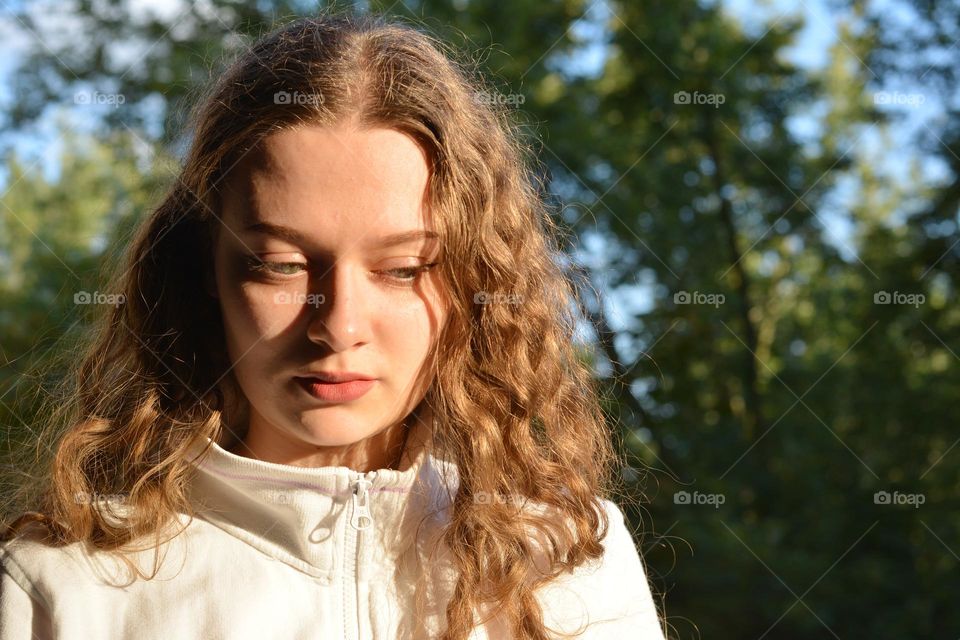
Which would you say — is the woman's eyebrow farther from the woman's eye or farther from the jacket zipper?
the jacket zipper

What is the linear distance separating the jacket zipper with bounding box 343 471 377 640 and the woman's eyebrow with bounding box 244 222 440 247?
0.39 meters

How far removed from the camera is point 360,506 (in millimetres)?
1657

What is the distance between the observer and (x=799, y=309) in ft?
28.5

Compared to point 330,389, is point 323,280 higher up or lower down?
higher up

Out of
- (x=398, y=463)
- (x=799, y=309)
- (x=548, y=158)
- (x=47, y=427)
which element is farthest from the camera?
(x=799, y=309)

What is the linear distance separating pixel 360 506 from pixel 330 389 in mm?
204

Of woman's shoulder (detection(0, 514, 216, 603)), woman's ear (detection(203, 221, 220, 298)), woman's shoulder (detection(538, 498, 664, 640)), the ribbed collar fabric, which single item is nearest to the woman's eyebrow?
woman's ear (detection(203, 221, 220, 298))

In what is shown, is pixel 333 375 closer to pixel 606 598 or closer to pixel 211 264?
pixel 211 264

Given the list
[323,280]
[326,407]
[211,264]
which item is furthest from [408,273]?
[211,264]

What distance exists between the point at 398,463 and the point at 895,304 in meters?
6.10

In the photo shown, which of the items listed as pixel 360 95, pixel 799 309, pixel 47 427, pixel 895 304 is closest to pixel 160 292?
pixel 47 427

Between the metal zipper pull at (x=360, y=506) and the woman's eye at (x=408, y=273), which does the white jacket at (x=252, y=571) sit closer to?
the metal zipper pull at (x=360, y=506)

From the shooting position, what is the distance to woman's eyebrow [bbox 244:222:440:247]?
1.59 m

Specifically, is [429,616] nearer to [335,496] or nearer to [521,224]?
[335,496]
